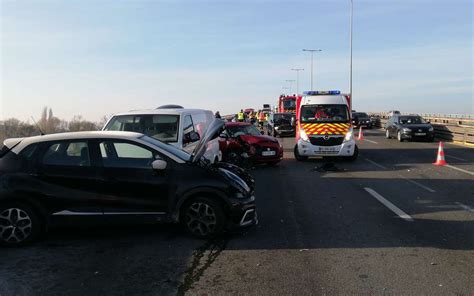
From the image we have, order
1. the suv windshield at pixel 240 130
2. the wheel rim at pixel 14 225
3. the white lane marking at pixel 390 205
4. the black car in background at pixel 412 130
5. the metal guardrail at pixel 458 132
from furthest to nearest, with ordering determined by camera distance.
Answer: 1. the black car in background at pixel 412 130
2. the metal guardrail at pixel 458 132
3. the suv windshield at pixel 240 130
4. the white lane marking at pixel 390 205
5. the wheel rim at pixel 14 225

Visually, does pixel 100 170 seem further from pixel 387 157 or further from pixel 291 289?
pixel 387 157

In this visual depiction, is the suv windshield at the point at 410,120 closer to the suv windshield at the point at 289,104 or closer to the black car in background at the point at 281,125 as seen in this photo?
the black car in background at the point at 281,125

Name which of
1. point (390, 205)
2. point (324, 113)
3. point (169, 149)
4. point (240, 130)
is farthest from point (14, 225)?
point (324, 113)

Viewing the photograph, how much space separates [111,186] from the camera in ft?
21.2

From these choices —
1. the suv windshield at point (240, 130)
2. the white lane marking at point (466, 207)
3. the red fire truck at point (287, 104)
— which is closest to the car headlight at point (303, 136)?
the suv windshield at point (240, 130)

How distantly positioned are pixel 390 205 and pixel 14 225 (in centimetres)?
628

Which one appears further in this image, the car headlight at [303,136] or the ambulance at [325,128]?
the car headlight at [303,136]

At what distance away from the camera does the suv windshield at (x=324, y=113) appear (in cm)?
1712

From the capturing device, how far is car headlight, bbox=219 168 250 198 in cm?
662

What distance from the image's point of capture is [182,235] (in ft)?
21.9

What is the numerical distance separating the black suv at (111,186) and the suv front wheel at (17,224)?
0.04 feet

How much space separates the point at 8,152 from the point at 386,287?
5.15 meters

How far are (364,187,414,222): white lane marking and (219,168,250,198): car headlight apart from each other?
9.03 feet

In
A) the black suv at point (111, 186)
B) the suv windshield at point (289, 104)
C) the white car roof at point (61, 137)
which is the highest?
the suv windshield at point (289, 104)
